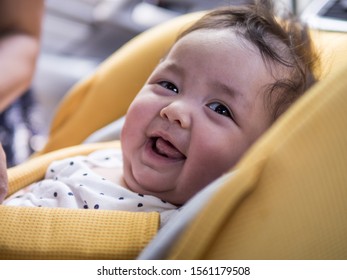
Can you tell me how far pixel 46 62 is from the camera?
219cm

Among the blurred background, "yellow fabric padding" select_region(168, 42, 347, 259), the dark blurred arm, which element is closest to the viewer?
"yellow fabric padding" select_region(168, 42, 347, 259)

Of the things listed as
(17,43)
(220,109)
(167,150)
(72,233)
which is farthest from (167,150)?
(17,43)

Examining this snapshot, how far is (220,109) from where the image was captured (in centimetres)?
88

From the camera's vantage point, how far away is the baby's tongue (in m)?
0.85

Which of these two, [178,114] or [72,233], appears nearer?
[72,233]

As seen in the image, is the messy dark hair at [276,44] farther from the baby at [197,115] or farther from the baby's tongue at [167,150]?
the baby's tongue at [167,150]

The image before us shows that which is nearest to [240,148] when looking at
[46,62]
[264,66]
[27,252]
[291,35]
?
[264,66]

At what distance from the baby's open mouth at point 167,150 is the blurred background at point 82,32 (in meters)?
1.10

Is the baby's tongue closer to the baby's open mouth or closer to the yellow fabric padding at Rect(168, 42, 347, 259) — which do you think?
the baby's open mouth

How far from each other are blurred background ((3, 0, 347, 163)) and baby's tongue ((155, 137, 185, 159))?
110cm

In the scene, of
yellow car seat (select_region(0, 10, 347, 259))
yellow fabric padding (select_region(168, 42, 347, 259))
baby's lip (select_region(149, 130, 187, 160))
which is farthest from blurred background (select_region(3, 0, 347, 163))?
yellow fabric padding (select_region(168, 42, 347, 259))

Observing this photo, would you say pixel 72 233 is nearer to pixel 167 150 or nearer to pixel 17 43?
pixel 167 150

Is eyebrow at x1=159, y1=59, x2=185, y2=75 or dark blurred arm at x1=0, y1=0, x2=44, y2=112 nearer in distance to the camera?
eyebrow at x1=159, y1=59, x2=185, y2=75
